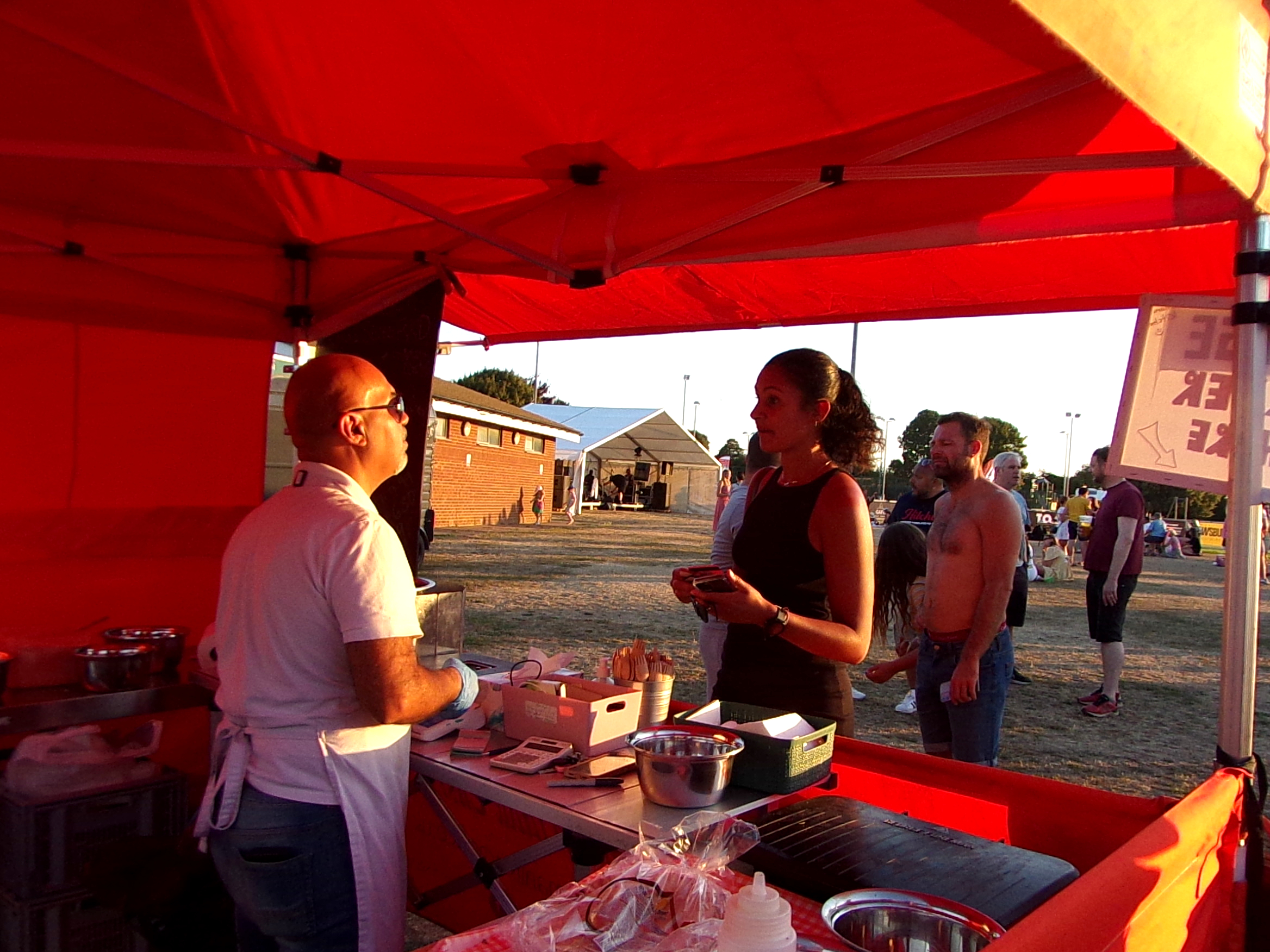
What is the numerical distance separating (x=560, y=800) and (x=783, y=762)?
498 millimetres

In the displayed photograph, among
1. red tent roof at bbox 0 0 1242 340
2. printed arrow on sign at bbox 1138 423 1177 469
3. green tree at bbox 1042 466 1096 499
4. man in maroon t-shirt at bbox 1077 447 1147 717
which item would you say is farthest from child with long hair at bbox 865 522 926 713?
green tree at bbox 1042 466 1096 499

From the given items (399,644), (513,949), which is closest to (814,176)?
(399,644)

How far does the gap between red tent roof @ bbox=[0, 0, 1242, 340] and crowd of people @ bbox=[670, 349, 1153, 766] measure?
0.62 metres

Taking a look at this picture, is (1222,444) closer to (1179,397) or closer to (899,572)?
(1179,397)

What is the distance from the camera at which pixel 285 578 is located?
1890 millimetres

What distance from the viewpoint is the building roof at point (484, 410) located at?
73.6 feet

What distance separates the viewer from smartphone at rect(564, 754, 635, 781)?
2150 millimetres

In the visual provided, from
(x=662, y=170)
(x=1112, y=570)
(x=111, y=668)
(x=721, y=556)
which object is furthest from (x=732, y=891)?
(x=1112, y=570)

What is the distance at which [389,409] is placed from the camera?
7.03 feet

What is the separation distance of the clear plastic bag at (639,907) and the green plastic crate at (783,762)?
1.76 feet

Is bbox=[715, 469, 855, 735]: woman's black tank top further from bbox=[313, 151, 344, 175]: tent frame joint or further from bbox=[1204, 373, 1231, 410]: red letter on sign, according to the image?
bbox=[313, 151, 344, 175]: tent frame joint

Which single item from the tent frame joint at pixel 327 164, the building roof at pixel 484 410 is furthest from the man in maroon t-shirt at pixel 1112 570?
the building roof at pixel 484 410

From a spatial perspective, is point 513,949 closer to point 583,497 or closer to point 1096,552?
point 1096,552

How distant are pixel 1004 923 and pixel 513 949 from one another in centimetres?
78
